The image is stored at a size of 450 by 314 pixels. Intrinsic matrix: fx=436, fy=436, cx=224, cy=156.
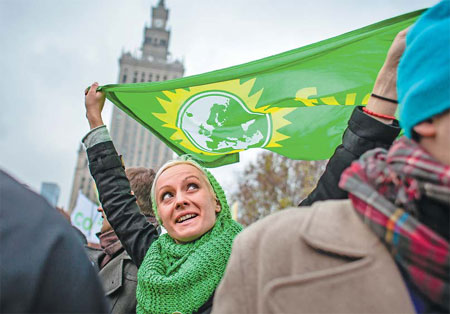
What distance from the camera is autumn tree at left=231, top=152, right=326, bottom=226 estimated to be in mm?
21047

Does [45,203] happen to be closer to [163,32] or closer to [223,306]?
[223,306]

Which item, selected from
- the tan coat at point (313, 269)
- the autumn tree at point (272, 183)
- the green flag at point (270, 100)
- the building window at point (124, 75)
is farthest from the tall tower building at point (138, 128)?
the tan coat at point (313, 269)

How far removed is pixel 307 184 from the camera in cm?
2075

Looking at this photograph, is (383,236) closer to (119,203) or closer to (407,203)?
(407,203)

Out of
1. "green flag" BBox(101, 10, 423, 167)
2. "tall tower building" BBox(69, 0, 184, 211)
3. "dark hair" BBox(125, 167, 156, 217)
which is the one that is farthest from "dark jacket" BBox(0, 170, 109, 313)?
"tall tower building" BBox(69, 0, 184, 211)

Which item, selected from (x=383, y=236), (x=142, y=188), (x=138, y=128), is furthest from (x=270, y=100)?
(x=138, y=128)

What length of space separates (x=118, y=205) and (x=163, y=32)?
280 ft

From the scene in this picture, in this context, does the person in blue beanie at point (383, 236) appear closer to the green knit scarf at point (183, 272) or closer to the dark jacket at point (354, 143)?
the dark jacket at point (354, 143)

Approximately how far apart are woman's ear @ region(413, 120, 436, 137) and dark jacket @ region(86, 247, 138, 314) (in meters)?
1.64

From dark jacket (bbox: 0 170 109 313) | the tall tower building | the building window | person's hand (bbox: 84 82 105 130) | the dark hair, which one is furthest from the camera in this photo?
the building window

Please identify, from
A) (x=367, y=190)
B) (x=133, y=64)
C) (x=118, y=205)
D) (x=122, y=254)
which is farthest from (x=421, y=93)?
(x=133, y=64)

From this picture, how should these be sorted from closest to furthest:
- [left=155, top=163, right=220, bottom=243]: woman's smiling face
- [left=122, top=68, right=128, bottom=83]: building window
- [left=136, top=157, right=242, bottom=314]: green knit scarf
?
[left=136, top=157, right=242, bottom=314]: green knit scarf < [left=155, top=163, right=220, bottom=243]: woman's smiling face < [left=122, top=68, right=128, bottom=83]: building window

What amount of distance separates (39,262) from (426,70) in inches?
36.8

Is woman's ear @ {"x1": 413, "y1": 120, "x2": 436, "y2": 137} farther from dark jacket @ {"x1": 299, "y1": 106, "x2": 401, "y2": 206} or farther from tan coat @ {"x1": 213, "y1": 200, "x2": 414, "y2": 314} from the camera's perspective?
dark jacket @ {"x1": 299, "y1": 106, "x2": 401, "y2": 206}
